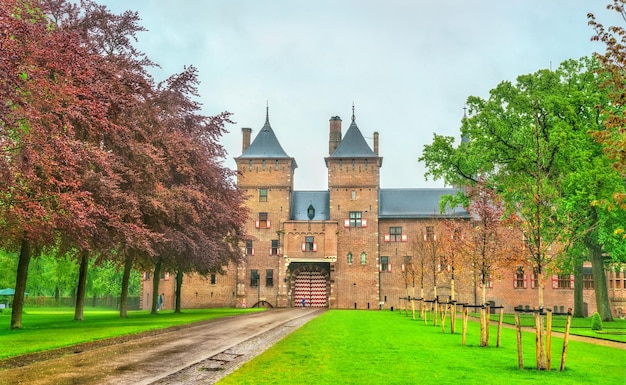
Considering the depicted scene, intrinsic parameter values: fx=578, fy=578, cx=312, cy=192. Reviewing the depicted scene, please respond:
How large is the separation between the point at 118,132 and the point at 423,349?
557 inches

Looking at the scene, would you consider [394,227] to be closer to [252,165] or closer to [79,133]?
[252,165]

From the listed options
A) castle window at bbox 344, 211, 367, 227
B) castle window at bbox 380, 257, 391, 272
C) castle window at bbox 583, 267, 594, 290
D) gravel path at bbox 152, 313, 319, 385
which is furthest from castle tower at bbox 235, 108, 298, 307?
gravel path at bbox 152, 313, 319, 385

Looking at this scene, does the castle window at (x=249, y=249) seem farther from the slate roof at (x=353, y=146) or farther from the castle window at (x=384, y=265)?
the castle window at (x=384, y=265)

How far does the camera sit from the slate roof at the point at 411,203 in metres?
55.5

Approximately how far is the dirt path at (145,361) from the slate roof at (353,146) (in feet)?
124

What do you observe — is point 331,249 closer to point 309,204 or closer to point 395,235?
point 309,204

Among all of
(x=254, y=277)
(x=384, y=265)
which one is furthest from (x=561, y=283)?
(x=254, y=277)

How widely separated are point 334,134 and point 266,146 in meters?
7.29

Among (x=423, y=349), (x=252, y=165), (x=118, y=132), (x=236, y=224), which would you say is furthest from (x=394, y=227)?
(x=423, y=349)

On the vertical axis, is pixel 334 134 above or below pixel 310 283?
above

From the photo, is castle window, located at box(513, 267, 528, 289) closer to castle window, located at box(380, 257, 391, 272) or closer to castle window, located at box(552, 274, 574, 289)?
castle window, located at box(552, 274, 574, 289)

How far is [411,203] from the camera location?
56969 mm

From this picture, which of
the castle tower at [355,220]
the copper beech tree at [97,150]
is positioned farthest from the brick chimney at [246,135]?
the copper beech tree at [97,150]

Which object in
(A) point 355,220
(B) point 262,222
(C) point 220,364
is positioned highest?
(A) point 355,220
